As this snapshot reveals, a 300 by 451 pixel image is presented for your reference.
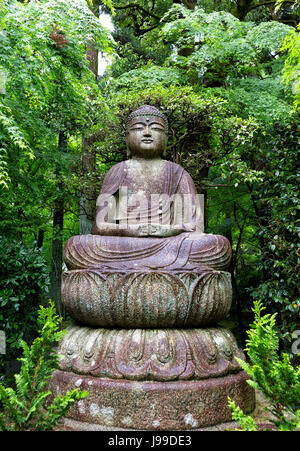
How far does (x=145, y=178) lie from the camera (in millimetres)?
A: 4789

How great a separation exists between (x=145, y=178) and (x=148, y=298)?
1985 millimetres

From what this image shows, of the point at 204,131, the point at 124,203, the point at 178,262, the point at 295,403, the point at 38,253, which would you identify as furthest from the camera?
the point at 204,131

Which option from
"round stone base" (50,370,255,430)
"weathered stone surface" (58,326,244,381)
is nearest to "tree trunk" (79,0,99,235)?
"weathered stone surface" (58,326,244,381)

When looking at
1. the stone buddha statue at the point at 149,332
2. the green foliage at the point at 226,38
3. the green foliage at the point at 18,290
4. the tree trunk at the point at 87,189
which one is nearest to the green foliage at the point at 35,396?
the stone buddha statue at the point at 149,332

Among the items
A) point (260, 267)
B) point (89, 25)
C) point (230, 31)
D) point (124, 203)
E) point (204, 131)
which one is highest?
point (230, 31)

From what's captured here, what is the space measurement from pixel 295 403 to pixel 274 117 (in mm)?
4831

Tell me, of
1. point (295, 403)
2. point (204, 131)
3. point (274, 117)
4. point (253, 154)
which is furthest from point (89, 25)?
point (295, 403)

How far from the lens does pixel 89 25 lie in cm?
501

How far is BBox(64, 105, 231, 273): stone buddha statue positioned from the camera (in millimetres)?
3664

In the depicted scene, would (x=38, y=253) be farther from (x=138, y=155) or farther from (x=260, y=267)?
(x=260, y=267)

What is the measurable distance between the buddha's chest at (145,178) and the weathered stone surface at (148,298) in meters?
1.61

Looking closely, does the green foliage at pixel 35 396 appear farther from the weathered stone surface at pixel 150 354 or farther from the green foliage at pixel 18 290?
the green foliage at pixel 18 290

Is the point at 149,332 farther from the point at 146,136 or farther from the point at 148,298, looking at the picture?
the point at 146,136
